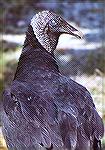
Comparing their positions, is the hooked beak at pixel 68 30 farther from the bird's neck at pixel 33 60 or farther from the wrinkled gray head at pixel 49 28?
the bird's neck at pixel 33 60

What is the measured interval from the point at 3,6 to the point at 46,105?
15.1 ft

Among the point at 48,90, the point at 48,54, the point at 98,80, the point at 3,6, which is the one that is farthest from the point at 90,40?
the point at 48,90

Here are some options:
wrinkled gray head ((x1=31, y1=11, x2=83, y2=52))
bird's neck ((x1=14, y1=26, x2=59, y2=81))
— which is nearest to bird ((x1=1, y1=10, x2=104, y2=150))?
bird's neck ((x1=14, y1=26, x2=59, y2=81))

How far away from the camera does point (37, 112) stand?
3363 mm

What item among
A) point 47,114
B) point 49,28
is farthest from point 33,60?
point 47,114

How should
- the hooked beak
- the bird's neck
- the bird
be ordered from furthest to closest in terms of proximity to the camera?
the hooked beak < the bird's neck < the bird

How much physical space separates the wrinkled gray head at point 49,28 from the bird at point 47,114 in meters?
0.20

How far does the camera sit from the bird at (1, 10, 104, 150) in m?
3.28

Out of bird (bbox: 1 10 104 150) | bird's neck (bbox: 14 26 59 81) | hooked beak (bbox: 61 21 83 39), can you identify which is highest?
hooked beak (bbox: 61 21 83 39)

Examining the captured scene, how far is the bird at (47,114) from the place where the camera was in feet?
10.8

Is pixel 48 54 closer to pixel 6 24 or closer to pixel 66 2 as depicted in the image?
pixel 6 24

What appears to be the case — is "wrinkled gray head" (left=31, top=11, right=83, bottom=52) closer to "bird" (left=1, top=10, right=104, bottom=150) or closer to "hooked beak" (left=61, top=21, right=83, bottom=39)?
"hooked beak" (left=61, top=21, right=83, bottom=39)

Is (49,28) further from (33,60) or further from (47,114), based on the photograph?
(47,114)

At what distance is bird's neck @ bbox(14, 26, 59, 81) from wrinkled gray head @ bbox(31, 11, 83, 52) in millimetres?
42
